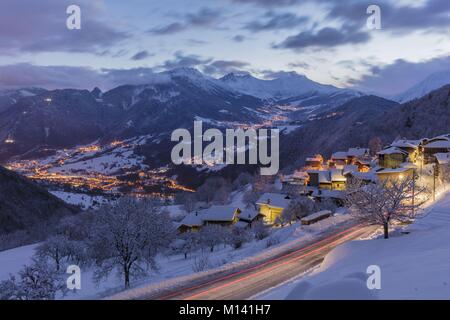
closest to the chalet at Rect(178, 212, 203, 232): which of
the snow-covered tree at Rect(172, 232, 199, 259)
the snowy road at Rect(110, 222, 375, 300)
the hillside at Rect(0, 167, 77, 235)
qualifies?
the snow-covered tree at Rect(172, 232, 199, 259)

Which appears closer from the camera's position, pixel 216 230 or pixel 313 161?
pixel 216 230

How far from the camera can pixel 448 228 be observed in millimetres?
29047

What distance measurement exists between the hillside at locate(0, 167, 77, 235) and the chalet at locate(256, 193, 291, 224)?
6066 centimetres

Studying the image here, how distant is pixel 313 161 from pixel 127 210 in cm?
8064

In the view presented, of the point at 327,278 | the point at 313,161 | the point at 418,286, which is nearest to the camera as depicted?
the point at 418,286

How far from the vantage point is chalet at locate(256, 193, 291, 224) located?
2755 inches

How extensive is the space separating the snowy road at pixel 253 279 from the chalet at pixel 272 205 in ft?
116

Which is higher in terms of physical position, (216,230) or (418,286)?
(418,286)

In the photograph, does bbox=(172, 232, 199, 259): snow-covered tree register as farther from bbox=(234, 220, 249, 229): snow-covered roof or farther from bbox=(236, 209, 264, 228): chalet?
bbox=(236, 209, 264, 228): chalet

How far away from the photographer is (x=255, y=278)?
83.4ft
